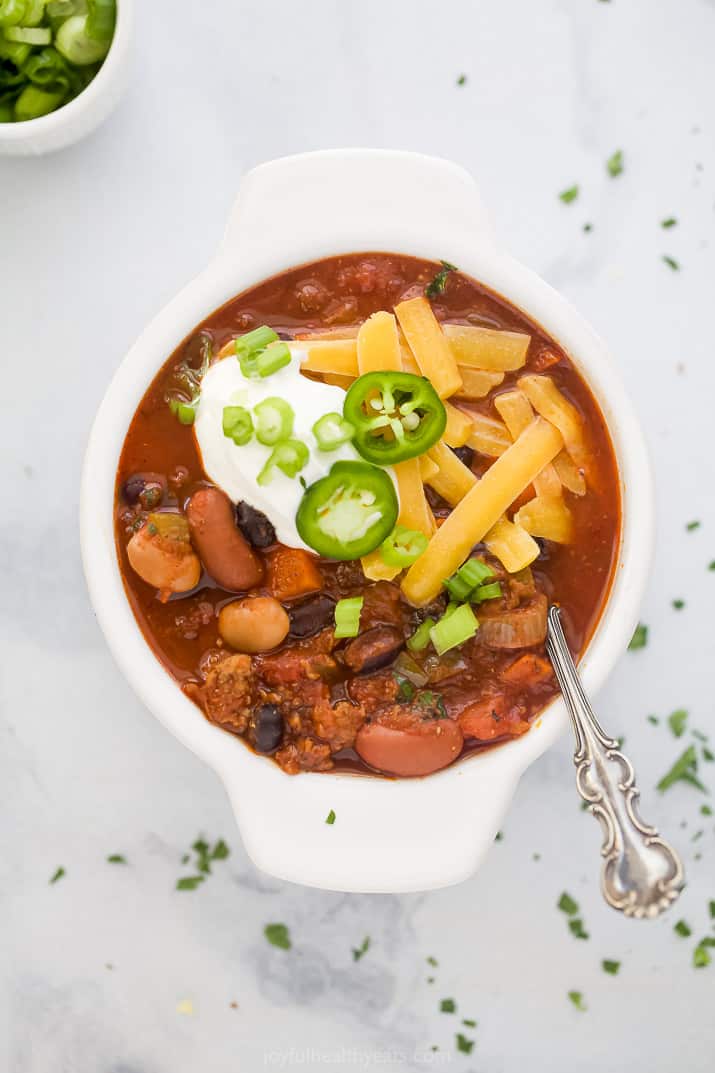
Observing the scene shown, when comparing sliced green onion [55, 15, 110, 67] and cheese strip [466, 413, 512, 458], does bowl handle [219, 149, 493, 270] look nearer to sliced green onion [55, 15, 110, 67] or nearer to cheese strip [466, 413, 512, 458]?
cheese strip [466, 413, 512, 458]

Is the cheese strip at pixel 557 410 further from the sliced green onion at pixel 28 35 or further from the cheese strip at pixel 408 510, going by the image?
the sliced green onion at pixel 28 35

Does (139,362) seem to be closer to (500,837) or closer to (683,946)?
(500,837)

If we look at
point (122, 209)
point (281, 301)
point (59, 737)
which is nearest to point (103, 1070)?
point (59, 737)

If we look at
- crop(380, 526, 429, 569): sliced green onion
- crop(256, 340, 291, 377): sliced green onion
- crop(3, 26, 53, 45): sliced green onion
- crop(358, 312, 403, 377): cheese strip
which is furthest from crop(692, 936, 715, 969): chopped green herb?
crop(3, 26, 53, 45): sliced green onion

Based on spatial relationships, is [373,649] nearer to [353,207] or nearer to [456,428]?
[456,428]

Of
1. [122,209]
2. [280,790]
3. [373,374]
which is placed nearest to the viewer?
[373,374]

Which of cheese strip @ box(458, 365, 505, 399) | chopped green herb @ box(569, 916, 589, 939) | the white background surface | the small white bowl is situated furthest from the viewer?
chopped green herb @ box(569, 916, 589, 939)

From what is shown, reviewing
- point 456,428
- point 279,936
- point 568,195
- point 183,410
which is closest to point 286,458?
point 183,410

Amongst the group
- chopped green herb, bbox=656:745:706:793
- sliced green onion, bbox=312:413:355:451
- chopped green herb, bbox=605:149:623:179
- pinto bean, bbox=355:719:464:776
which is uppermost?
chopped green herb, bbox=605:149:623:179
